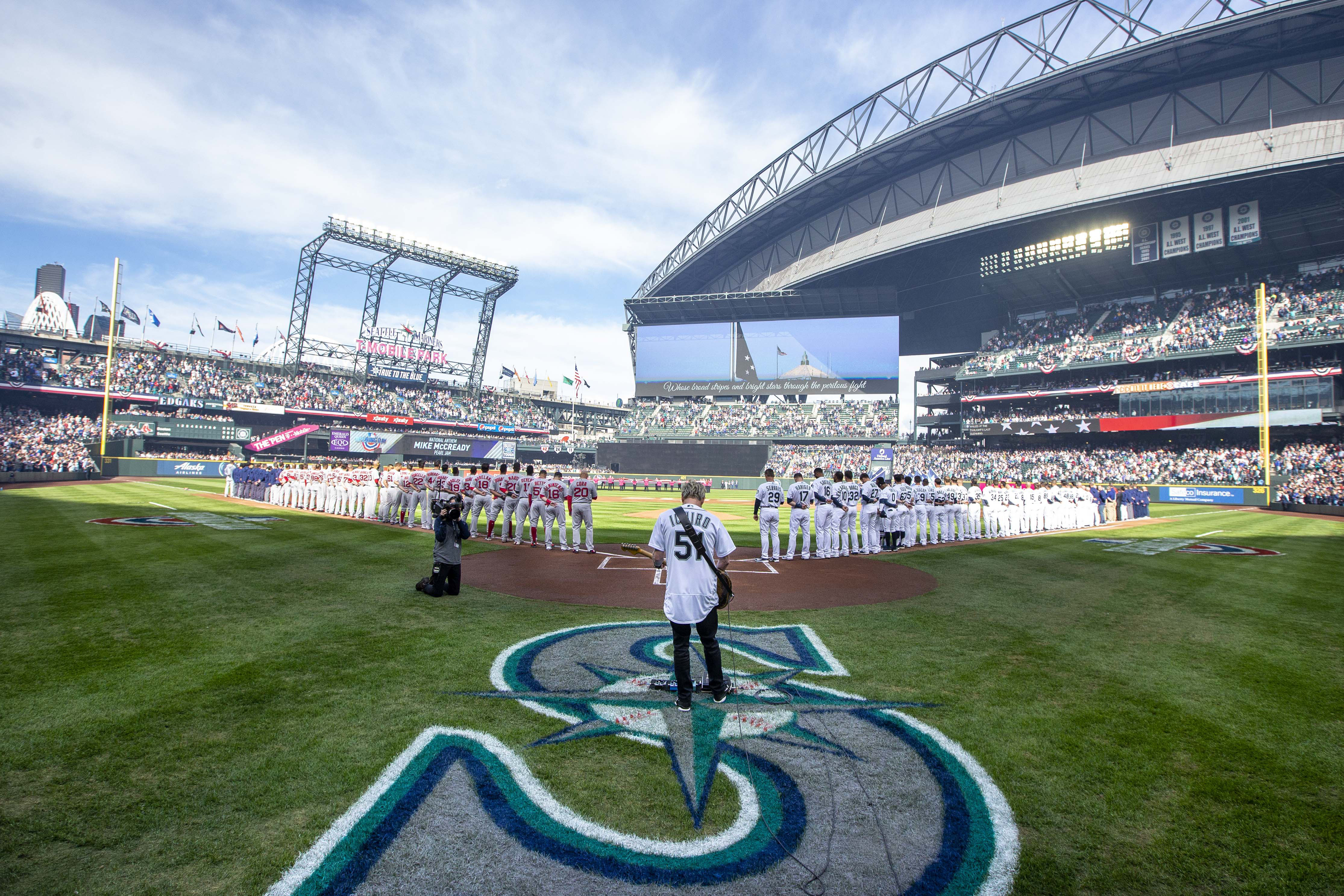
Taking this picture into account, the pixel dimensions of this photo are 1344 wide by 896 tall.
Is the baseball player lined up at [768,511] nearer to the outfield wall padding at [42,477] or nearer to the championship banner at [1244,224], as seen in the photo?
the outfield wall padding at [42,477]

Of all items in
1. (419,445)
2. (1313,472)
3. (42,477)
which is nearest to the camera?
(42,477)

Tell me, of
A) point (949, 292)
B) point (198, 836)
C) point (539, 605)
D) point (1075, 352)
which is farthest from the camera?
point (949, 292)

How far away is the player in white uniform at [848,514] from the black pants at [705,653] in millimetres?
11296

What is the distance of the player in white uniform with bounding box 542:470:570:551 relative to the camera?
16297 mm

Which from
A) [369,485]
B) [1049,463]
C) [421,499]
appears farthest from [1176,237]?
[369,485]

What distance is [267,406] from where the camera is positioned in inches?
2227

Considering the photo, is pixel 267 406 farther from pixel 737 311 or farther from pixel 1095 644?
pixel 1095 644

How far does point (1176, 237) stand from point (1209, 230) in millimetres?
1909

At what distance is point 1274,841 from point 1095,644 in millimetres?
4403

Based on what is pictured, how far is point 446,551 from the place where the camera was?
972 centimetres

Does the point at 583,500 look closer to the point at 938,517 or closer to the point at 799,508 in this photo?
the point at 799,508

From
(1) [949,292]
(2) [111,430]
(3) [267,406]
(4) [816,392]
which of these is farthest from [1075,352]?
(2) [111,430]

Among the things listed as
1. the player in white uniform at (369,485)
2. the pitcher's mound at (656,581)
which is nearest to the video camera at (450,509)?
the pitcher's mound at (656,581)

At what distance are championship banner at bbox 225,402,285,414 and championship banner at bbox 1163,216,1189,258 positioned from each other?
76491 millimetres
